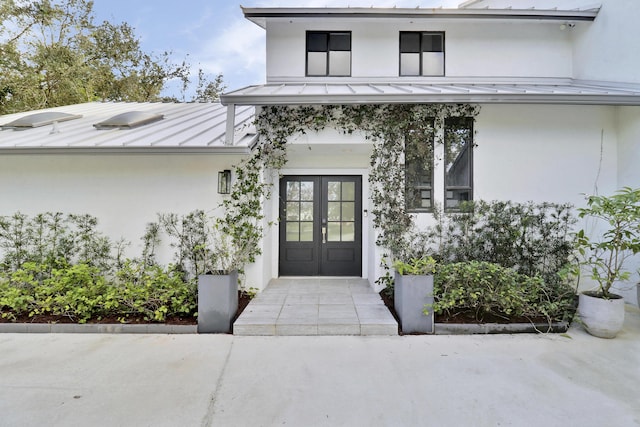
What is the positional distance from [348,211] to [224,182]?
2.64 metres

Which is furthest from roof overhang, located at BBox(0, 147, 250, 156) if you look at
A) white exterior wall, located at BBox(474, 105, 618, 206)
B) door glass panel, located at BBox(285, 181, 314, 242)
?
white exterior wall, located at BBox(474, 105, 618, 206)

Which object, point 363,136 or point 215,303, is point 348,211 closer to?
point 363,136

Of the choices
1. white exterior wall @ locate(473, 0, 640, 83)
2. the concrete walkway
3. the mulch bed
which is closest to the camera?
the concrete walkway

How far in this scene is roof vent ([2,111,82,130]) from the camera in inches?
227

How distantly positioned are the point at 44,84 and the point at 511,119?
1589 cm

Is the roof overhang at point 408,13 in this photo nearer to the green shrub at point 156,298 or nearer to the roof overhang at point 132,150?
the roof overhang at point 132,150

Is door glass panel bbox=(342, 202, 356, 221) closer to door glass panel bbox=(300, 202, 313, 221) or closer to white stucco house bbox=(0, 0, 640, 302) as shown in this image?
white stucco house bbox=(0, 0, 640, 302)

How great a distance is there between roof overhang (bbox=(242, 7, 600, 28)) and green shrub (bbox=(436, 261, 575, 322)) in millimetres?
5373

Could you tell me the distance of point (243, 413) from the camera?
2.41 meters

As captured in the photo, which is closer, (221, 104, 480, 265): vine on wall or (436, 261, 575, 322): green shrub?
(436, 261, 575, 322): green shrub

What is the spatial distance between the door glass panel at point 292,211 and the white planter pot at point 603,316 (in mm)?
4843

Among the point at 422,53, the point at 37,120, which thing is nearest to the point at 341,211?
the point at 422,53

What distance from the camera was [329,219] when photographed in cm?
620

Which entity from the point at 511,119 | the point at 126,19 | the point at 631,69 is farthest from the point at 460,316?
the point at 126,19
